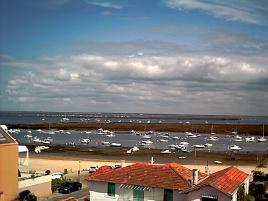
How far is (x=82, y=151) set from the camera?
2221 inches

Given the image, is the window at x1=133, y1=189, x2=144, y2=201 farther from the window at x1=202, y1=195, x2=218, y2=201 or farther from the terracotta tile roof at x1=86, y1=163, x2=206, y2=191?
the window at x1=202, y1=195, x2=218, y2=201

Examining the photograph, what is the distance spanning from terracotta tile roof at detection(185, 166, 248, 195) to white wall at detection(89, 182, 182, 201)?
4.30ft

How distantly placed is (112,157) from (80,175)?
61.4ft

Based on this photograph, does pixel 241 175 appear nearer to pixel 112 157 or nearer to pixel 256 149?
pixel 112 157

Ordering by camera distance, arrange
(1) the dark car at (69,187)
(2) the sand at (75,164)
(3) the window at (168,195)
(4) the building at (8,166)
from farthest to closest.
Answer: (2) the sand at (75,164) → (1) the dark car at (69,187) → (3) the window at (168,195) → (4) the building at (8,166)

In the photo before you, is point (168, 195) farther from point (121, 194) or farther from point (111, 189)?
point (111, 189)

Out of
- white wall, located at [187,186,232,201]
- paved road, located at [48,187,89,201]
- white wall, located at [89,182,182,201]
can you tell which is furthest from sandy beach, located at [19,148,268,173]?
white wall, located at [187,186,232,201]

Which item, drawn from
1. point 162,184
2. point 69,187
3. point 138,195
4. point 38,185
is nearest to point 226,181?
point 162,184

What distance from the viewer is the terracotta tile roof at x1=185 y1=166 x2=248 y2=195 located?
1401cm

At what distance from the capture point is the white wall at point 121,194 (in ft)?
52.1

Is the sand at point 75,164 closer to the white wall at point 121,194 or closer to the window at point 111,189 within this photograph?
the white wall at point 121,194

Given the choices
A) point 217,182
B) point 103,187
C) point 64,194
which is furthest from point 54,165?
point 217,182

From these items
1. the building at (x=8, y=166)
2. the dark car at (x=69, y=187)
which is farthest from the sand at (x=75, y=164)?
the building at (x=8, y=166)

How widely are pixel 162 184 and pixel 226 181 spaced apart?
243cm
